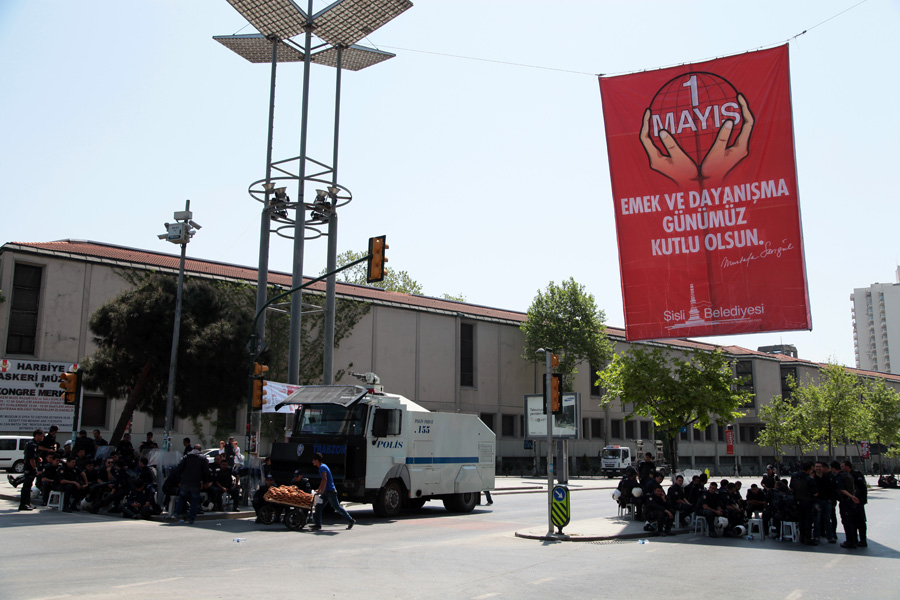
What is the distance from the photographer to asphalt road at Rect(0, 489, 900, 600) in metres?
9.55

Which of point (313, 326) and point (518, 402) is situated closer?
point (313, 326)

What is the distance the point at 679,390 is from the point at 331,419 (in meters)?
10.9

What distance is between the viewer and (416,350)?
5366cm

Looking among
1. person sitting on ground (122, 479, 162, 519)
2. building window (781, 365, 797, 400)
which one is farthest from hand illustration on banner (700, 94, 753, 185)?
building window (781, 365, 797, 400)

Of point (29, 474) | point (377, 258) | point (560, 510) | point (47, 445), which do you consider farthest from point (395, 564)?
point (47, 445)

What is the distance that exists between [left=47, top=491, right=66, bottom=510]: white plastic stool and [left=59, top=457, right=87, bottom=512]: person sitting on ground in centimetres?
7

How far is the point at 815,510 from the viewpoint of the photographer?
16.4 m

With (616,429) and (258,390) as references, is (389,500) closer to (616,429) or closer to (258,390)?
(258,390)

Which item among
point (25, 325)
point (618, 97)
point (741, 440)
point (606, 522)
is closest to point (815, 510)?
point (606, 522)

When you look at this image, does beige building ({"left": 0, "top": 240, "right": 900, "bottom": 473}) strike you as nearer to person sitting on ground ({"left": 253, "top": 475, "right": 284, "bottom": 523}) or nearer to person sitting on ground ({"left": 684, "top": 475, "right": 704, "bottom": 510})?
person sitting on ground ({"left": 684, "top": 475, "right": 704, "bottom": 510})

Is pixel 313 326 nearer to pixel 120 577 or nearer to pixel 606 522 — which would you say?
pixel 606 522

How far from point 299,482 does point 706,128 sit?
1297 cm

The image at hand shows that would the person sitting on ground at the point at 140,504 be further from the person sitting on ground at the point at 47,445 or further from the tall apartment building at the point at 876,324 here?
the tall apartment building at the point at 876,324

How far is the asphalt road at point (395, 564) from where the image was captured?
955 centimetres
